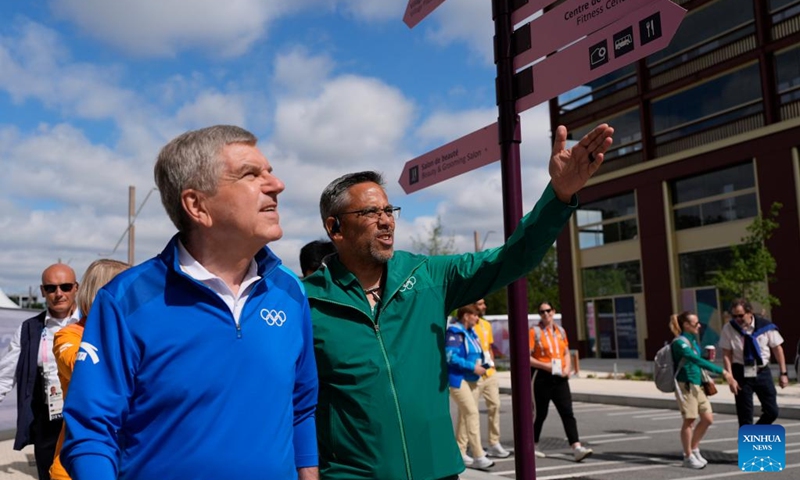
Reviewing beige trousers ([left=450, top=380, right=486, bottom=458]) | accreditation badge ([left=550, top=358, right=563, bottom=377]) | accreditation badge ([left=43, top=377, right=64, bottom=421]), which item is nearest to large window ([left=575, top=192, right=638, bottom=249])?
accreditation badge ([left=550, top=358, right=563, bottom=377])

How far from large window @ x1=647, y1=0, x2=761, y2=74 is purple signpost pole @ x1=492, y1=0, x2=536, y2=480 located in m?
25.5

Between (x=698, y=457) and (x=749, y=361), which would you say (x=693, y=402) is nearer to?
(x=698, y=457)

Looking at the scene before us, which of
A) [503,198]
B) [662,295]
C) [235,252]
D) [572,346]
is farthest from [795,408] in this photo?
[572,346]

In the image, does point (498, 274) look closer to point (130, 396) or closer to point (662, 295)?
point (130, 396)

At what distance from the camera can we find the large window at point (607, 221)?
30750 mm

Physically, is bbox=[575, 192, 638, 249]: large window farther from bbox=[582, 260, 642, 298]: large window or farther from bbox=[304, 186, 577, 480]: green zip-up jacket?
bbox=[304, 186, 577, 480]: green zip-up jacket

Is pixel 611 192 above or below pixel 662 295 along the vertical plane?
above

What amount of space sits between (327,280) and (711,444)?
939 cm

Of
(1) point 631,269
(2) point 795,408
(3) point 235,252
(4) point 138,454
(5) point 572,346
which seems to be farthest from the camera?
(5) point 572,346

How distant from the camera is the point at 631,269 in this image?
100 feet

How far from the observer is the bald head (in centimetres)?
521

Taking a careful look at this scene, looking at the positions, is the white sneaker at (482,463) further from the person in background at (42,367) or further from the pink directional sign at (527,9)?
the pink directional sign at (527,9)

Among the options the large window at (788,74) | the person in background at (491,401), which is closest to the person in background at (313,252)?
the person in background at (491,401)

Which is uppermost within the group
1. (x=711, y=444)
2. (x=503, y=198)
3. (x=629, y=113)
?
(x=629, y=113)
